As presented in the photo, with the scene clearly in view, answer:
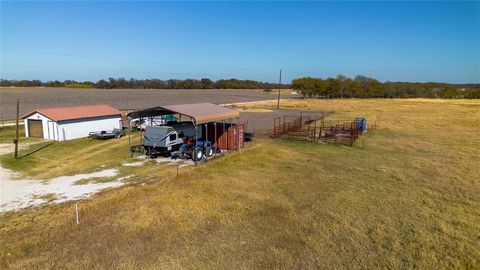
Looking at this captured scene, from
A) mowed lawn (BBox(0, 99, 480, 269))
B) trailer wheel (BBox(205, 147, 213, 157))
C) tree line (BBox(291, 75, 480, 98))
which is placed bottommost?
mowed lawn (BBox(0, 99, 480, 269))

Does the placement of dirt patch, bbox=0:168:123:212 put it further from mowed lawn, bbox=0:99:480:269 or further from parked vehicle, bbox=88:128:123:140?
parked vehicle, bbox=88:128:123:140

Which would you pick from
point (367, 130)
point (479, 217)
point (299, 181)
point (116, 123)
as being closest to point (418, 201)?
point (479, 217)

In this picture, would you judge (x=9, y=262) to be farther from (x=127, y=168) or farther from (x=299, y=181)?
(x=299, y=181)

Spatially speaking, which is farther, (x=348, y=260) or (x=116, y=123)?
(x=116, y=123)

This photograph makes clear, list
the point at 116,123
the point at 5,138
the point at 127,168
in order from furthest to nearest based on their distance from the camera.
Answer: the point at 116,123 < the point at 5,138 < the point at 127,168

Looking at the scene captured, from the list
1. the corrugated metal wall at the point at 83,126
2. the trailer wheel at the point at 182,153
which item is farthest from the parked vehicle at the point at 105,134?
the trailer wheel at the point at 182,153

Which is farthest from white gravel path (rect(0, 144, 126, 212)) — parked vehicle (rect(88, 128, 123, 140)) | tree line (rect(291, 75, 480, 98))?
tree line (rect(291, 75, 480, 98))

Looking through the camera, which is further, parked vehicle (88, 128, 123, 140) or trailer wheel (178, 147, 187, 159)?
parked vehicle (88, 128, 123, 140)

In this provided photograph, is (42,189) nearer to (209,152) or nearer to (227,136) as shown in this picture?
(209,152)
